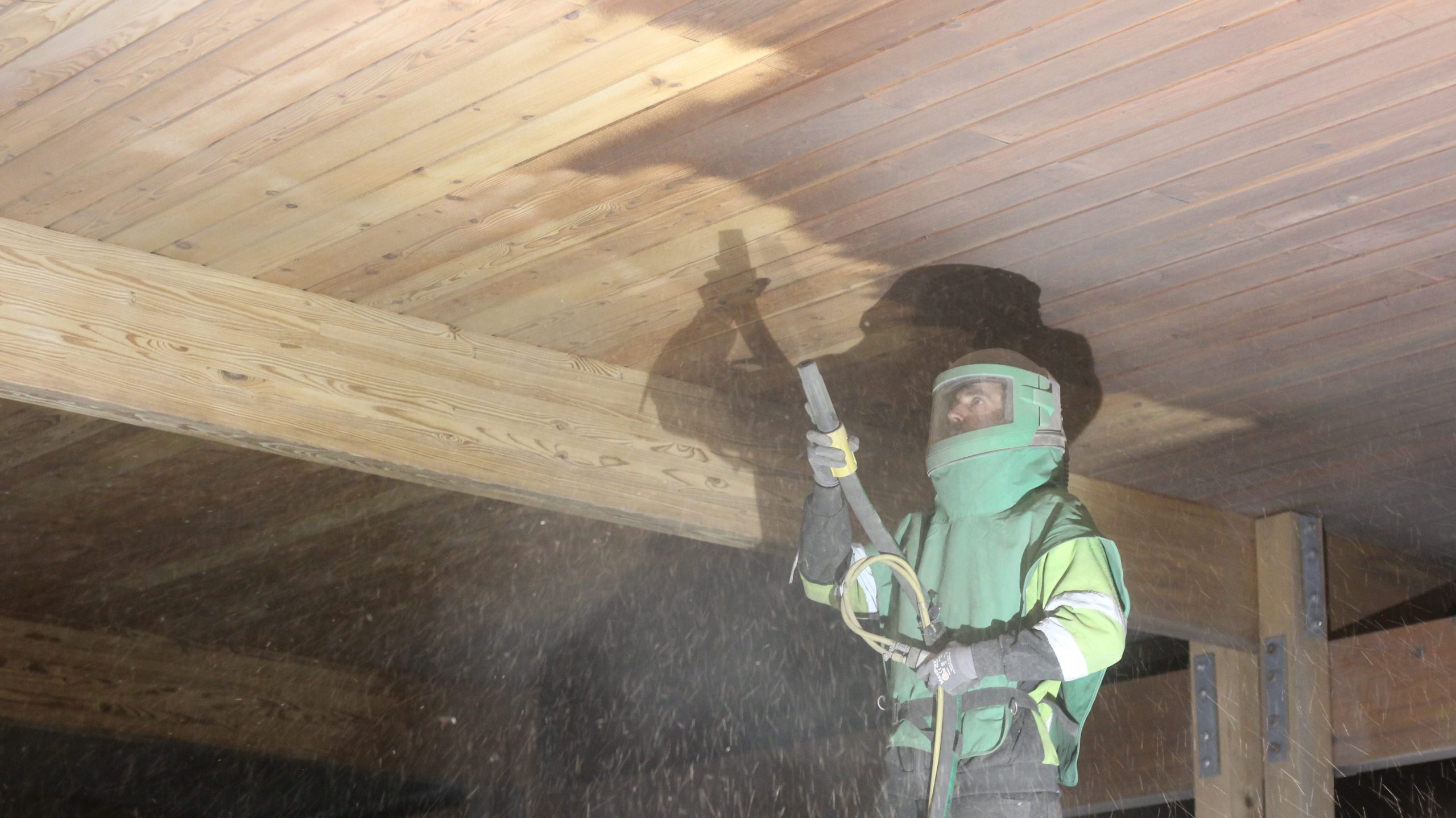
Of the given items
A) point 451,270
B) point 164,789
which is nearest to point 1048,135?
point 451,270

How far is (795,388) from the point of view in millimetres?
4496

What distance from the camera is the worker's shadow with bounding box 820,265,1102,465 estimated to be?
12.4ft

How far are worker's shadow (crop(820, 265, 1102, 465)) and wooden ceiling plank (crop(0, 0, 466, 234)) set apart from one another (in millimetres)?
1490

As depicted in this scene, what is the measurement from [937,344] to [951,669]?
1.34 metres

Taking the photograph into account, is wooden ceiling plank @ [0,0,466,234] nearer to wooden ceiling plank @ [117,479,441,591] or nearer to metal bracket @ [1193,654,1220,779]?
wooden ceiling plank @ [117,479,441,591]

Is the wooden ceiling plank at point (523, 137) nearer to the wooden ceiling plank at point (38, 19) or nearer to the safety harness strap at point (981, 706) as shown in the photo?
the wooden ceiling plank at point (38, 19)

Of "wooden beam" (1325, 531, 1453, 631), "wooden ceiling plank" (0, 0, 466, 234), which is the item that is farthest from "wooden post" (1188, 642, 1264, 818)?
"wooden ceiling plank" (0, 0, 466, 234)

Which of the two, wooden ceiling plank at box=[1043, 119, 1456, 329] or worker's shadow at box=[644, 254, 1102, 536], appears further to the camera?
worker's shadow at box=[644, 254, 1102, 536]

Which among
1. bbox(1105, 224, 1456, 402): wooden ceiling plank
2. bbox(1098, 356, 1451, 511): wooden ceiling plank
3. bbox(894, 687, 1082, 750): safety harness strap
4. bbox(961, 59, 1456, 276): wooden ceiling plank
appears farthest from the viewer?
bbox(1098, 356, 1451, 511): wooden ceiling plank

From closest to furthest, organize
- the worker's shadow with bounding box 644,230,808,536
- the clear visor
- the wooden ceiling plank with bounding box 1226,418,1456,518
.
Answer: the clear visor
the worker's shadow with bounding box 644,230,808,536
the wooden ceiling plank with bounding box 1226,418,1456,518

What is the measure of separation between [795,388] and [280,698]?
4.41 meters

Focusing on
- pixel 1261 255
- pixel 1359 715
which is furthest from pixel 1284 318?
pixel 1359 715

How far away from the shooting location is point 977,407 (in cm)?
344

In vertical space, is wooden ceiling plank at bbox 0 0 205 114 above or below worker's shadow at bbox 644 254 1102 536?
above
